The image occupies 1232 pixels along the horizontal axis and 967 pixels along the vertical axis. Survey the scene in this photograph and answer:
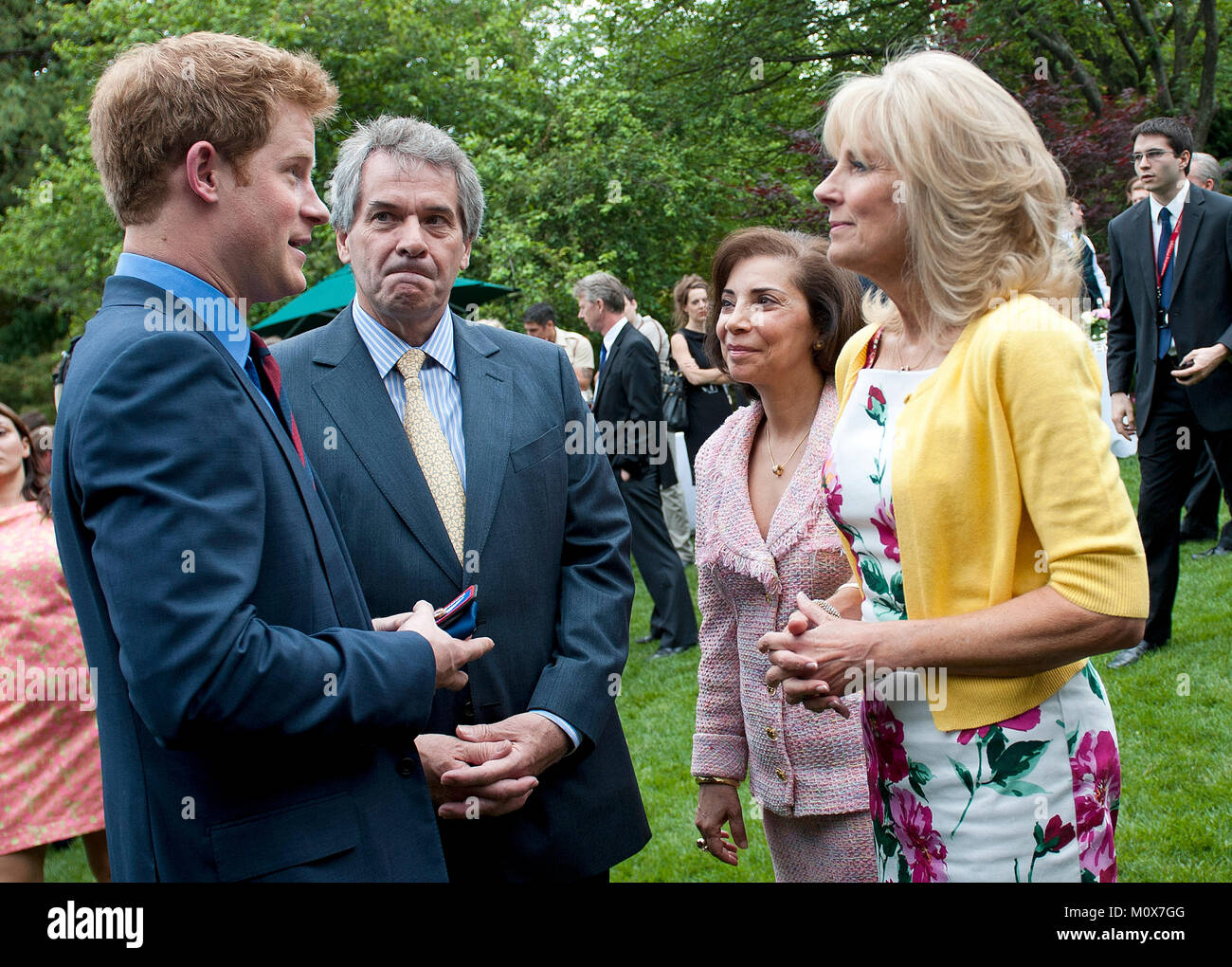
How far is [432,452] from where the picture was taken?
256cm

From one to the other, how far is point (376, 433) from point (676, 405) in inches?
276

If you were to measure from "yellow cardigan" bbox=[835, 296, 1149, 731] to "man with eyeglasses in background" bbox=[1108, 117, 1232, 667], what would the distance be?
4256mm

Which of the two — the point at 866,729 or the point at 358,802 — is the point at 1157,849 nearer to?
the point at 866,729

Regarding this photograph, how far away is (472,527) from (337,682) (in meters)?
0.80

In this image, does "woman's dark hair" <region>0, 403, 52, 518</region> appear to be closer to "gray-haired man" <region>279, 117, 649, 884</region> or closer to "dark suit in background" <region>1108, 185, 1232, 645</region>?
"gray-haired man" <region>279, 117, 649, 884</region>

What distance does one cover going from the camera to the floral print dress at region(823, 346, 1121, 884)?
1976 mm

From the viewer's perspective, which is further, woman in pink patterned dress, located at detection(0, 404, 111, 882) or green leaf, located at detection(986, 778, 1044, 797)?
woman in pink patterned dress, located at detection(0, 404, 111, 882)

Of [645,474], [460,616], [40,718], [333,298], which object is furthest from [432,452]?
[333,298]

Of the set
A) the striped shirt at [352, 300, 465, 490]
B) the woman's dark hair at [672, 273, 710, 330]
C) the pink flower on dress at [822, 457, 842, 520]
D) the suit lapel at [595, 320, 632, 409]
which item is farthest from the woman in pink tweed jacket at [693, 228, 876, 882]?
the woman's dark hair at [672, 273, 710, 330]

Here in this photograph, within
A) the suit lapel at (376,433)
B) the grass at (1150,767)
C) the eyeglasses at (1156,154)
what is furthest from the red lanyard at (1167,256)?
the suit lapel at (376,433)

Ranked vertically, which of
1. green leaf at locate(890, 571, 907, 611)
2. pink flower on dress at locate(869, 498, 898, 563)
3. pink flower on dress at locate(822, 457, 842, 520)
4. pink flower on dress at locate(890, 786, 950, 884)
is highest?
pink flower on dress at locate(822, 457, 842, 520)

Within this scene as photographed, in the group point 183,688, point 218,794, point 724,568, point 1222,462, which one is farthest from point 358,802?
point 1222,462

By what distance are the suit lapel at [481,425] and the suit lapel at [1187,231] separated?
474 centimetres

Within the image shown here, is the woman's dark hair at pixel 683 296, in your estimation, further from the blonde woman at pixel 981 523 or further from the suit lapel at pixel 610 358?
the blonde woman at pixel 981 523
